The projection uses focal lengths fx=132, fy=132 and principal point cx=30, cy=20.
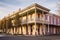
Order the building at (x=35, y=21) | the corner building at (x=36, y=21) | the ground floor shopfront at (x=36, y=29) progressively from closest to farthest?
the corner building at (x=36, y=21) → the building at (x=35, y=21) → the ground floor shopfront at (x=36, y=29)

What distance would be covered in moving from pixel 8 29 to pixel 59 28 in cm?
2140

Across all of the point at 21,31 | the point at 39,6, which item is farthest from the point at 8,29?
the point at 39,6

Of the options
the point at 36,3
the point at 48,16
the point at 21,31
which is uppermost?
the point at 36,3

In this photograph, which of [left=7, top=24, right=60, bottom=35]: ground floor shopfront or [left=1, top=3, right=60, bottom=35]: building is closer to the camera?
[left=1, top=3, right=60, bottom=35]: building

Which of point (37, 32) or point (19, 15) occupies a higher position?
point (19, 15)

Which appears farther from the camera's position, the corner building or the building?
the building

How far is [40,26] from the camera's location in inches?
1468

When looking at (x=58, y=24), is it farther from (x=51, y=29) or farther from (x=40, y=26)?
(x=40, y=26)

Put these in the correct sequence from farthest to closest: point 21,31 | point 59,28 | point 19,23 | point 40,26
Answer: point 59,28 < point 21,31 < point 19,23 < point 40,26

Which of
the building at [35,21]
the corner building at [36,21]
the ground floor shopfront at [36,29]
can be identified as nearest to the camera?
the corner building at [36,21]

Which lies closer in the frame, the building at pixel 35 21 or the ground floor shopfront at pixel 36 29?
the building at pixel 35 21

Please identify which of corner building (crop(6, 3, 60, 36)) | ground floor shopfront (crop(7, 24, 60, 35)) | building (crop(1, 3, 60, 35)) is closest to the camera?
corner building (crop(6, 3, 60, 36))

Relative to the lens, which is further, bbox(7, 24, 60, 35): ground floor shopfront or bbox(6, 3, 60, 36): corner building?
bbox(7, 24, 60, 35): ground floor shopfront

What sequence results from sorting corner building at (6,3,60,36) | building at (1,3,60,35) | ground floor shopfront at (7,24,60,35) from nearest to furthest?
corner building at (6,3,60,36) → building at (1,3,60,35) → ground floor shopfront at (7,24,60,35)
